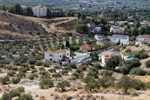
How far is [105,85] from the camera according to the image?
19.0 metres

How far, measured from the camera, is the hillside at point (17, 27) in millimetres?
62200

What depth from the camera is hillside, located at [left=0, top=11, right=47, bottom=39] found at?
62.2m

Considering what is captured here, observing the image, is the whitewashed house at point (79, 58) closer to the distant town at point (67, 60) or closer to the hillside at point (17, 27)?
the distant town at point (67, 60)

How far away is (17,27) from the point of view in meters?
69.0

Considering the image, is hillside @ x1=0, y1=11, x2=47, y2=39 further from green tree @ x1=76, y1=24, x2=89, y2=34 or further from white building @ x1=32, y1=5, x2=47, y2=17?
green tree @ x1=76, y1=24, x2=89, y2=34

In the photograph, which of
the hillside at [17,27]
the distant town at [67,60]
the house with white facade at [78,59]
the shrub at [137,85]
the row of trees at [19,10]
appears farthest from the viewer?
the row of trees at [19,10]

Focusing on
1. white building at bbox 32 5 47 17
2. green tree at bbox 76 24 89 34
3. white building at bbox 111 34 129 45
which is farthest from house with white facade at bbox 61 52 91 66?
white building at bbox 32 5 47 17

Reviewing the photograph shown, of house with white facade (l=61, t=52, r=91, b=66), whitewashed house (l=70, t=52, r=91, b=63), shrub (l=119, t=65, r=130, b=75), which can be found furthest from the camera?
whitewashed house (l=70, t=52, r=91, b=63)

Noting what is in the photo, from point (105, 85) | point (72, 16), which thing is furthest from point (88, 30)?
point (105, 85)

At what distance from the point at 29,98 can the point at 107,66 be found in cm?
2354

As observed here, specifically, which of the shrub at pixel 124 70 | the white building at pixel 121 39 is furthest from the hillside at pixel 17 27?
the shrub at pixel 124 70

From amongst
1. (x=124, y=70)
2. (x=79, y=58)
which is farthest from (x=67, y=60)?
(x=124, y=70)

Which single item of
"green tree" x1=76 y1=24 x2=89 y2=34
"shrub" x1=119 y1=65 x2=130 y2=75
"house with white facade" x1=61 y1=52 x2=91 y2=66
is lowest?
"house with white facade" x1=61 y1=52 x2=91 y2=66

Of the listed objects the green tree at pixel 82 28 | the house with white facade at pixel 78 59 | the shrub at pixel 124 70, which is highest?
the green tree at pixel 82 28
